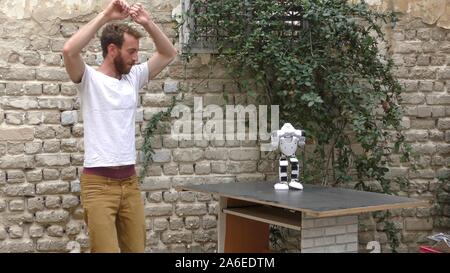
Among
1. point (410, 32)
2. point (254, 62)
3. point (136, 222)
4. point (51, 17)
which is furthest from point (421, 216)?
point (51, 17)

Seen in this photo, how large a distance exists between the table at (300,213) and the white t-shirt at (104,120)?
36.8 inches

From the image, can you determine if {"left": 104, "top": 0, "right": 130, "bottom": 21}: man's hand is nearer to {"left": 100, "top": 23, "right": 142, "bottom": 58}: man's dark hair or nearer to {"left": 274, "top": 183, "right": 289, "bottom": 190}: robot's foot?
{"left": 100, "top": 23, "right": 142, "bottom": 58}: man's dark hair

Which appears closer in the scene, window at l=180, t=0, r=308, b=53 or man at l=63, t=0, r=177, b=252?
man at l=63, t=0, r=177, b=252

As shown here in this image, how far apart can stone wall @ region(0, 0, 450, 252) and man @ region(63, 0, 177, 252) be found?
1629 millimetres

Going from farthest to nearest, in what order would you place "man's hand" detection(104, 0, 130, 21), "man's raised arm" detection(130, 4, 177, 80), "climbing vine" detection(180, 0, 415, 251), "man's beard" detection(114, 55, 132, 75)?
"climbing vine" detection(180, 0, 415, 251)
"man's raised arm" detection(130, 4, 177, 80)
"man's beard" detection(114, 55, 132, 75)
"man's hand" detection(104, 0, 130, 21)

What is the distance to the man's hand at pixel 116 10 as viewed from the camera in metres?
3.85

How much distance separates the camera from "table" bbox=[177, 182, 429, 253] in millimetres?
4016

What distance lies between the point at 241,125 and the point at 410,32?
1861 millimetres

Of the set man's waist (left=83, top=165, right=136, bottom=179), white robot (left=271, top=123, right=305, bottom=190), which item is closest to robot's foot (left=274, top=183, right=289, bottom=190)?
white robot (left=271, top=123, right=305, bottom=190)

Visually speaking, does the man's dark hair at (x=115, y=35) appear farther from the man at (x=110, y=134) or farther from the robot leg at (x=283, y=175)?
the robot leg at (x=283, y=175)

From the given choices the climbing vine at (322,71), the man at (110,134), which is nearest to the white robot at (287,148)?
the climbing vine at (322,71)

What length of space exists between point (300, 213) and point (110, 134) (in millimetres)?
1428

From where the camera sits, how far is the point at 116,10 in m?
3.90

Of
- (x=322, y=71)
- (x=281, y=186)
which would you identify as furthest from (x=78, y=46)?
(x=322, y=71)
